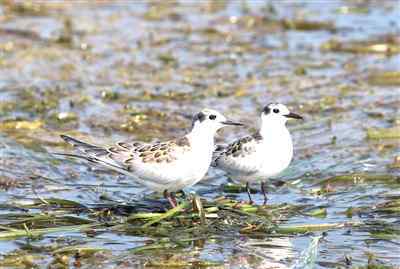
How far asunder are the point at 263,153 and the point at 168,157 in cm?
125

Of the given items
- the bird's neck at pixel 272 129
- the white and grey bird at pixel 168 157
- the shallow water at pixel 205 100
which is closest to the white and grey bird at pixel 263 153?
the bird's neck at pixel 272 129

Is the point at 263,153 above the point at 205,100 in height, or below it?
below

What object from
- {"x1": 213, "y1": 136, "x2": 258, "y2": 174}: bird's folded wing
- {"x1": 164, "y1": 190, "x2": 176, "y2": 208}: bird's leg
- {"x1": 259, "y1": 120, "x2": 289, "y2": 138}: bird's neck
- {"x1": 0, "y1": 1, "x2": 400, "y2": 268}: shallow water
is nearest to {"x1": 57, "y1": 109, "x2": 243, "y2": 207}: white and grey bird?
{"x1": 164, "y1": 190, "x2": 176, "y2": 208}: bird's leg

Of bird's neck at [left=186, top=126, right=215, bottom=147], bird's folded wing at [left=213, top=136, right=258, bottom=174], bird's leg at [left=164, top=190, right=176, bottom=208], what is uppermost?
bird's neck at [left=186, top=126, right=215, bottom=147]

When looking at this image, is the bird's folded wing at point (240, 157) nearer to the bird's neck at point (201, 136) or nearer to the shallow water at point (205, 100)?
the shallow water at point (205, 100)

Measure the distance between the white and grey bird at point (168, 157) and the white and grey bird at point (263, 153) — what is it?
718 mm

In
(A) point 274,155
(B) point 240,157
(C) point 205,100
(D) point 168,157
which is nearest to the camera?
(D) point 168,157

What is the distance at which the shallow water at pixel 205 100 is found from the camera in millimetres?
8750

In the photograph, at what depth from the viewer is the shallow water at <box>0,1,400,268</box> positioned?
8750 millimetres

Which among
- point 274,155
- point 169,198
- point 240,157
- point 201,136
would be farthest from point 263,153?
point 169,198

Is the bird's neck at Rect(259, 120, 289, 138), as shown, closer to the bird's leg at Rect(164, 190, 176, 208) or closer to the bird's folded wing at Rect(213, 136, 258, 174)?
the bird's folded wing at Rect(213, 136, 258, 174)

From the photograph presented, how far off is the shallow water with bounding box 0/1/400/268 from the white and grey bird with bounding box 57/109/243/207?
0.48m

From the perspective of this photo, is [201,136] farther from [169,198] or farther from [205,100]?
[205,100]

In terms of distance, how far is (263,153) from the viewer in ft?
33.7
